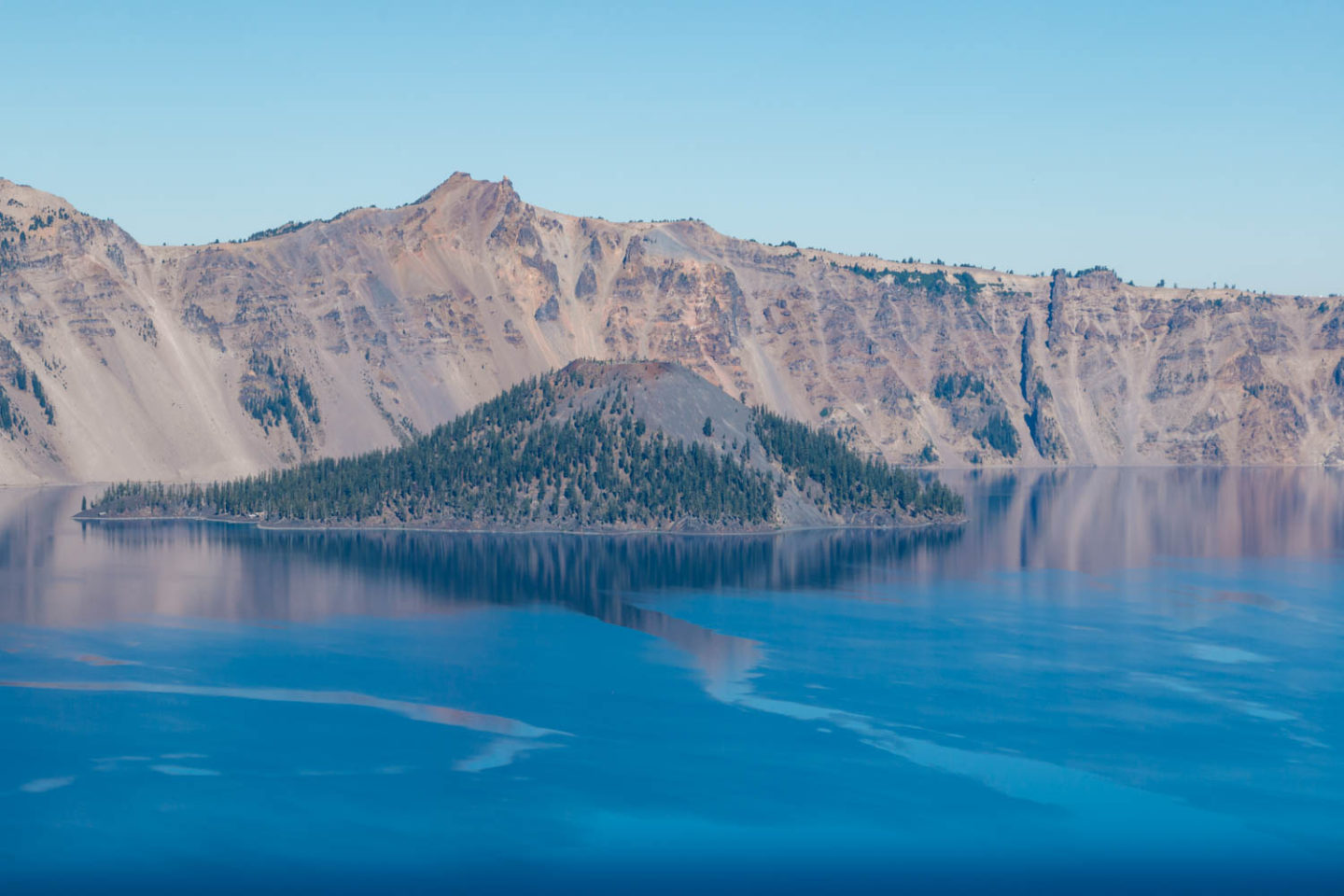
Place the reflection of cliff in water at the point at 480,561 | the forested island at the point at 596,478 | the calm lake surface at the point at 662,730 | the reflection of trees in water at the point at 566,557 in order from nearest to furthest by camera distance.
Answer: the calm lake surface at the point at 662,730 → the reflection of cliff in water at the point at 480,561 → the reflection of trees in water at the point at 566,557 → the forested island at the point at 596,478

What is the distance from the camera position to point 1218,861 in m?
59.2

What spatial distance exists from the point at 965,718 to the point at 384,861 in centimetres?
3434

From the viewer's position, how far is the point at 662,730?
76.8m

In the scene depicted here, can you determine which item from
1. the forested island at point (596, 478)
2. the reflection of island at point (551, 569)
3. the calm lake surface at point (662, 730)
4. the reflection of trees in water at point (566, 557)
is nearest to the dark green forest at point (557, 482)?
the forested island at point (596, 478)

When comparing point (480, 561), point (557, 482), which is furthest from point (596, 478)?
point (480, 561)

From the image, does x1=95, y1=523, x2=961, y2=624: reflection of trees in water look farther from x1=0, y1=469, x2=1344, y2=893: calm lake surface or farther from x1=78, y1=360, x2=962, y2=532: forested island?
x1=78, y1=360, x2=962, y2=532: forested island

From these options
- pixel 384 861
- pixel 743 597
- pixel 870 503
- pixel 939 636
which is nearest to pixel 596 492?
pixel 870 503

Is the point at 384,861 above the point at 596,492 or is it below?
below

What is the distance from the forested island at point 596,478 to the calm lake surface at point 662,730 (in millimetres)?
33890

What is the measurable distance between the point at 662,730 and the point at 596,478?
97.5 meters

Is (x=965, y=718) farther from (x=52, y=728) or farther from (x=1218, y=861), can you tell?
(x=52, y=728)

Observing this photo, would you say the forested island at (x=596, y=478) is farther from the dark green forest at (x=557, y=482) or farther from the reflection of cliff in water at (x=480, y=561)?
the reflection of cliff in water at (x=480, y=561)

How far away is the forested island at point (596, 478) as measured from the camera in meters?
171

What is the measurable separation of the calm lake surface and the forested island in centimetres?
3389
